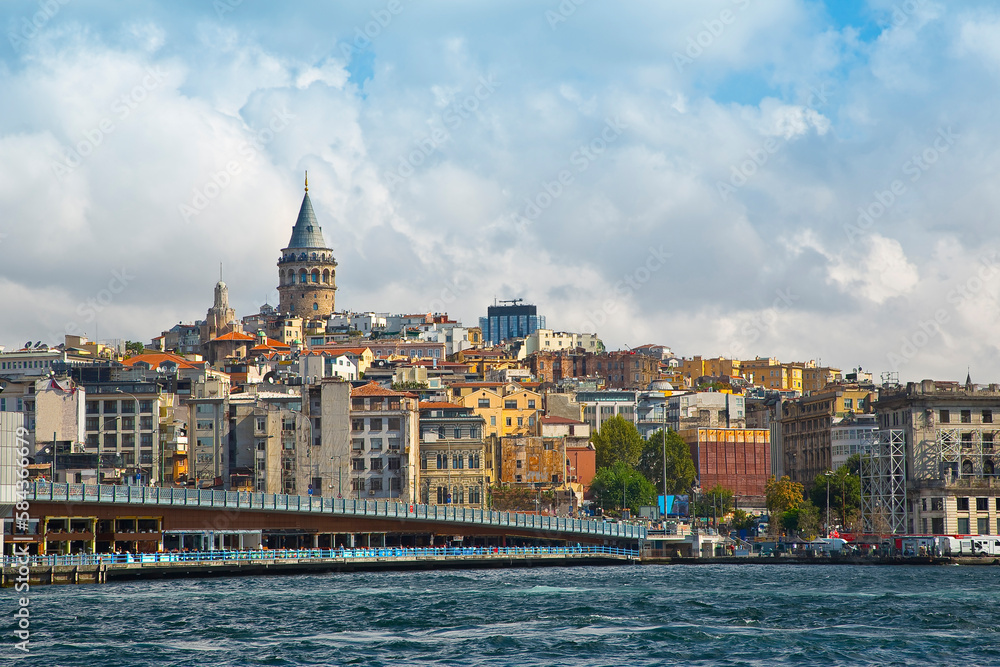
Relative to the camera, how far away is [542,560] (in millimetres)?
107062

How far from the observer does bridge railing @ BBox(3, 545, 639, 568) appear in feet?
277

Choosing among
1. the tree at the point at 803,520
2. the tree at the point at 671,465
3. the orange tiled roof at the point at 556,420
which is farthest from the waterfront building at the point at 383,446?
the tree at the point at 671,465

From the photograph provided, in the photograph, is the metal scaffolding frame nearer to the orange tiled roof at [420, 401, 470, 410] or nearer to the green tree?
the green tree

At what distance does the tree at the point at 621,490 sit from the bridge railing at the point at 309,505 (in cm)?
2695

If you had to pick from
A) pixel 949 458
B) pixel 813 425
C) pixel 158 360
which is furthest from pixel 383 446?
pixel 813 425

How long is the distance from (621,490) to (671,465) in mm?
14715

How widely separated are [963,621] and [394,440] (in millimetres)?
70221

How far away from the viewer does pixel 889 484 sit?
390ft

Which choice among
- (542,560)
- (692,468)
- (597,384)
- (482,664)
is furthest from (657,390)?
(482,664)

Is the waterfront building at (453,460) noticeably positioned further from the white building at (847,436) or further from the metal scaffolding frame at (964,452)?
the white building at (847,436)

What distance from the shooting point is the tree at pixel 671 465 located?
513 feet

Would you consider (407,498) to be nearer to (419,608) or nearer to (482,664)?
(419,608)

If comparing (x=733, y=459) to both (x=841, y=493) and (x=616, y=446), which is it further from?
(x=841, y=493)

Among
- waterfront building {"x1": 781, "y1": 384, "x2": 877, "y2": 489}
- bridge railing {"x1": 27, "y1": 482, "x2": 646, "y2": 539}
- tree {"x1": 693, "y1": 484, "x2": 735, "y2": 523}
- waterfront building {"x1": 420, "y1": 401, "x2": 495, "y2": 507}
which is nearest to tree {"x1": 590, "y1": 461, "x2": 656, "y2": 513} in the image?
tree {"x1": 693, "y1": 484, "x2": 735, "y2": 523}
